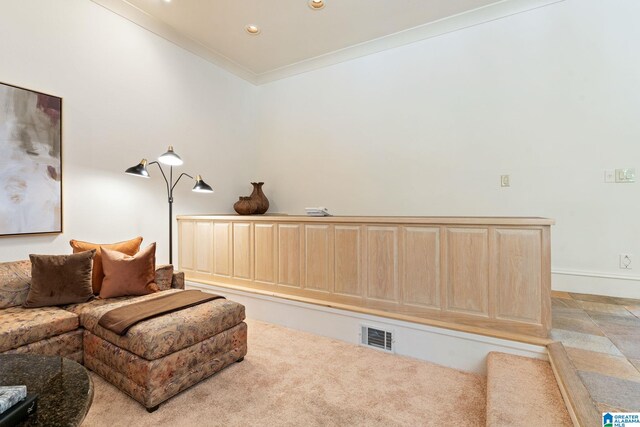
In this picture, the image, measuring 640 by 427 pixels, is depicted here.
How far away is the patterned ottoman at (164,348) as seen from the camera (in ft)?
5.85

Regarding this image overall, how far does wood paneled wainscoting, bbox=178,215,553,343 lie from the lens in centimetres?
A: 211

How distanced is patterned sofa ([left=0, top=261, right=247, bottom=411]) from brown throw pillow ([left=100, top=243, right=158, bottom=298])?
106 millimetres

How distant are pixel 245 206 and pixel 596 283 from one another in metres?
3.84

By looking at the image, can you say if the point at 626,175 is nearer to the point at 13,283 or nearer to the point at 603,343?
the point at 603,343

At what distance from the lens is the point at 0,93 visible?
7.92 ft

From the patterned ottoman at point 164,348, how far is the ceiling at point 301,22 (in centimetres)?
300

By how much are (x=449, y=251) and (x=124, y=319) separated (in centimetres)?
227

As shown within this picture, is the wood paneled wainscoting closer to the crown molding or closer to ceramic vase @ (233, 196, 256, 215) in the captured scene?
ceramic vase @ (233, 196, 256, 215)

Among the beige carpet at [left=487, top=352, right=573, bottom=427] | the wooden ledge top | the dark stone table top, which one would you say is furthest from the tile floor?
the dark stone table top

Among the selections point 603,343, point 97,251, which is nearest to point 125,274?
point 97,251

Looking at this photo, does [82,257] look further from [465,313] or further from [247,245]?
[465,313]

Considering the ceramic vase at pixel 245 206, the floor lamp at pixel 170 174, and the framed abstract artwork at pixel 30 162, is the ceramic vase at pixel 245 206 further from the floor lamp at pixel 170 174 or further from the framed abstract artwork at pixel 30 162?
the framed abstract artwork at pixel 30 162

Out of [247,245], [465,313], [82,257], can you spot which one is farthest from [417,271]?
[82,257]

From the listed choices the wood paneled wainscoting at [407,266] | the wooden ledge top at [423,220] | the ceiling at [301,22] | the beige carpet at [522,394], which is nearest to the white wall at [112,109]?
the ceiling at [301,22]
